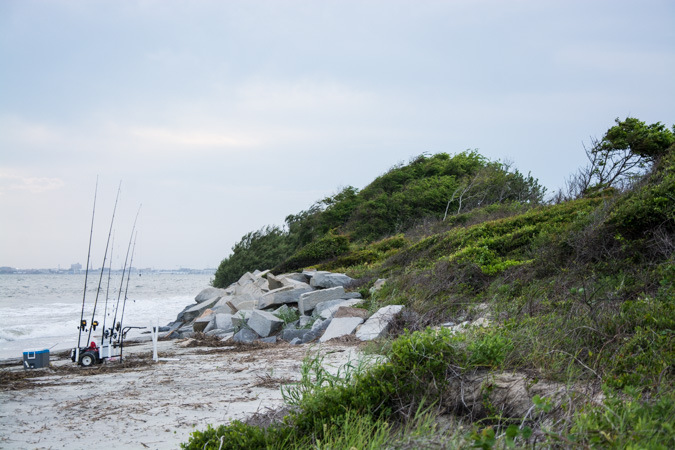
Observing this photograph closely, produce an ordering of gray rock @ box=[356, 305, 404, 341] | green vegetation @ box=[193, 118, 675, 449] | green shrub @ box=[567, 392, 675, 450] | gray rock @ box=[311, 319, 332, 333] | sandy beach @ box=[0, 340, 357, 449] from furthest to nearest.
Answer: gray rock @ box=[311, 319, 332, 333] → gray rock @ box=[356, 305, 404, 341] → sandy beach @ box=[0, 340, 357, 449] → green vegetation @ box=[193, 118, 675, 449] → green shrub @ box=[567, 392, 675, 450]

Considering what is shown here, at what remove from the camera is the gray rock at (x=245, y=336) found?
36.1 feet

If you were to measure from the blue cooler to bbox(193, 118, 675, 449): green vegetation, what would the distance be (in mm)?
5320

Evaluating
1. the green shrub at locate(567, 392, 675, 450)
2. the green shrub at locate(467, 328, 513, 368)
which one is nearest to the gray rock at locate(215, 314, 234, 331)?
the green shrub at locate(467, 328, 513, 368)

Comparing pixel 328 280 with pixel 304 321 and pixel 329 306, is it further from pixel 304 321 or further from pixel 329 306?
pixel 304 321

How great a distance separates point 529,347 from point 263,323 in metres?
7.77

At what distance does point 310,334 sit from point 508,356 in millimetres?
6228

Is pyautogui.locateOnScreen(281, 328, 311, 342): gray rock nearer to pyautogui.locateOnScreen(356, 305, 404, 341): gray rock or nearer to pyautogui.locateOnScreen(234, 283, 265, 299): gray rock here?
pyautogui.locateOnScreen(356, 305, 404, 341): gray rock

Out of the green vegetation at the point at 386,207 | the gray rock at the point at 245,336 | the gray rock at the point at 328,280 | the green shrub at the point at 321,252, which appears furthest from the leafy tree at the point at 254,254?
the gray rock at the point at 245,336

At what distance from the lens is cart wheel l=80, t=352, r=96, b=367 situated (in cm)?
815

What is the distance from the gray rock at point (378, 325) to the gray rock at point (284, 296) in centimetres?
541

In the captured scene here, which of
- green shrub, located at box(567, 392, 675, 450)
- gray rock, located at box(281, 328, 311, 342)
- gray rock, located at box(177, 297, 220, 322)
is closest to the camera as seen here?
green shrub, located at box(567, 392, 675, 450)

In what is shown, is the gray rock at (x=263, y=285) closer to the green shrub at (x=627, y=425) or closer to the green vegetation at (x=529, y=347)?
the green vegetation at (x=529, y=347)

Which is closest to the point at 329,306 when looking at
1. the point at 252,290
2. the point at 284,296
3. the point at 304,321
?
the point at 304,321

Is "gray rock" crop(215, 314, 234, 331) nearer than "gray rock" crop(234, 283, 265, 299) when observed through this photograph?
Yes
